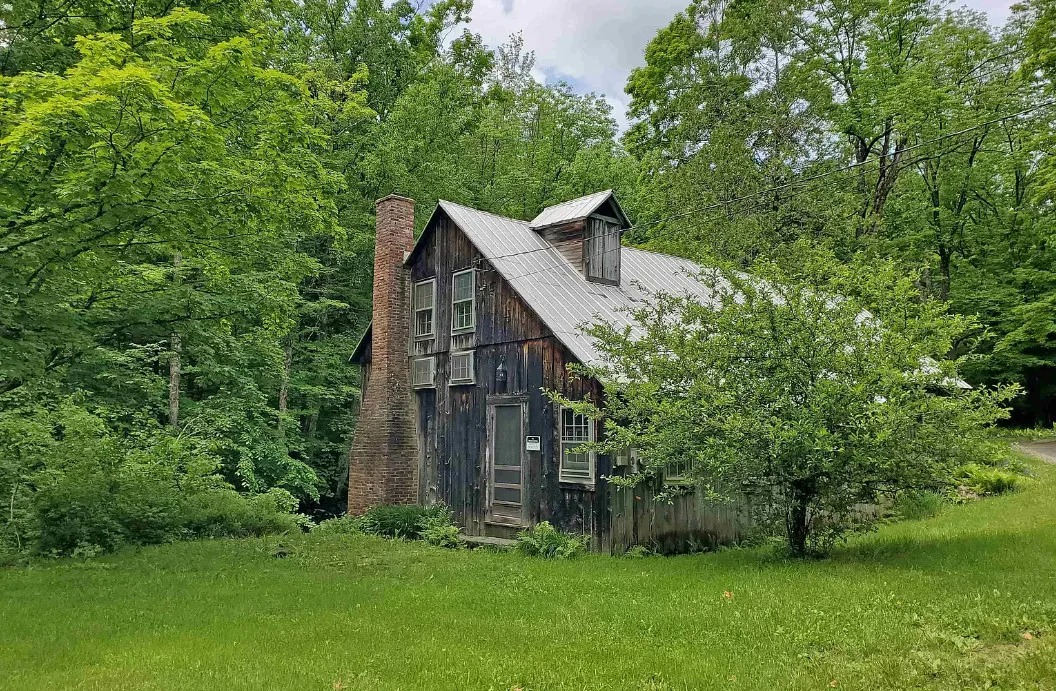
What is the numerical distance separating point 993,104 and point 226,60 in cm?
2697

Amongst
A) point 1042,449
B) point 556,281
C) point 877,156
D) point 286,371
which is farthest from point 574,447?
point 877,156

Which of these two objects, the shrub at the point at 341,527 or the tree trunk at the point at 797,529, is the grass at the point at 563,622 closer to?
the tree trunk at the point at 797,529

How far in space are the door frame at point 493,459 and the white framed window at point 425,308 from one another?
2821 millimetres

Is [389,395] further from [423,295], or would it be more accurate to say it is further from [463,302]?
[463,302]

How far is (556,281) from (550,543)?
558 centimetres

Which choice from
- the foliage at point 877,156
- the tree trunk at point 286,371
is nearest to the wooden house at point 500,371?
the tree trunk at point 286,371

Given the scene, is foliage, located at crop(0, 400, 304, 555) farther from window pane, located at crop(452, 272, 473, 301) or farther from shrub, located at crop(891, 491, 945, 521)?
shrub, located at crop(891, 491, 945, 521)

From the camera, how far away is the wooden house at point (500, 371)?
13961 mm

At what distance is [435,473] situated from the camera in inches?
679

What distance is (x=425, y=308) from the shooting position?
18062mm

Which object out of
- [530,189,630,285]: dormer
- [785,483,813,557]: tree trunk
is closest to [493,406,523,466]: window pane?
[530,189,630,285]: dormer

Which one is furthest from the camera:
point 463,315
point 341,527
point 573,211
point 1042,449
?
point 1042,449

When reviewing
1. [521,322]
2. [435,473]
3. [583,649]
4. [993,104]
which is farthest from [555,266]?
[993,104]

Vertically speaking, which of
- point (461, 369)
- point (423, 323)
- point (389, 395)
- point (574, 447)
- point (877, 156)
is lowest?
point (574, 447)
